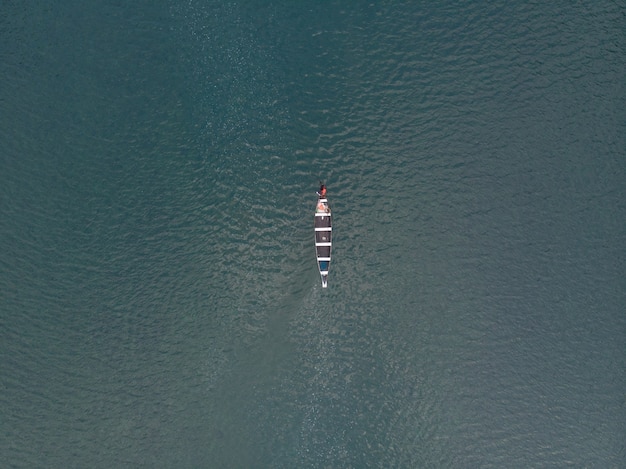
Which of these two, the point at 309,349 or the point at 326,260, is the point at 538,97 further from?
the point at 309,349

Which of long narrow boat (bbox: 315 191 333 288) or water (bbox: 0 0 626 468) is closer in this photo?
water (bbox: 0 0 626 468)

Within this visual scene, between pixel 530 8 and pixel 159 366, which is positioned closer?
pixel 159 366

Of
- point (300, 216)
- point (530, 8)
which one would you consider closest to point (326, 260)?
point (300, 216)

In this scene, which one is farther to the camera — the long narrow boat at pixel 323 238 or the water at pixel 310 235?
the long narrow boat at pixel 323 238
